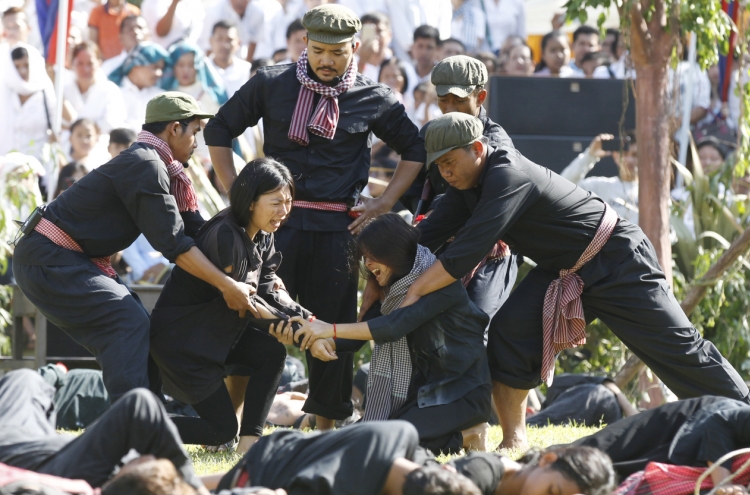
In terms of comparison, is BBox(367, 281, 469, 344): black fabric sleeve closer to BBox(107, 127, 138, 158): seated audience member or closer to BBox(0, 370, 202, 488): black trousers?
BBox(0, 370, 202, 488): black trousers

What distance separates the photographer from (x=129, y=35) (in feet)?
36.7

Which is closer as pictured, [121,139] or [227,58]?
[121,139]

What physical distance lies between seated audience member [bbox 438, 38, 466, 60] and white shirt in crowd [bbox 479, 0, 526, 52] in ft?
4.26

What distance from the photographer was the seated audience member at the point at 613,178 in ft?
29.6

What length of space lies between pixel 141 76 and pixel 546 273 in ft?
→ 20.8

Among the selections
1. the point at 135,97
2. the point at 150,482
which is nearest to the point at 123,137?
the point at 135,97

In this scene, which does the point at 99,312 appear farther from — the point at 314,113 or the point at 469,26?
the point at 469,26

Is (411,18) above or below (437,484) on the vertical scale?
above

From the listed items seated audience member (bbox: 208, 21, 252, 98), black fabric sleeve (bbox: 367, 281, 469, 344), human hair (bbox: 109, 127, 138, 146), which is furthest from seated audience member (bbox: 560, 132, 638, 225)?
black fabric sleeve (bbox: 367, 281, 469, 344)

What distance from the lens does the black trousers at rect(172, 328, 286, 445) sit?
5.39 metres

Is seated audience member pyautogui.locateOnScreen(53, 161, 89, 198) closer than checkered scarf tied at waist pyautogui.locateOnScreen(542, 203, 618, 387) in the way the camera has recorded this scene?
No

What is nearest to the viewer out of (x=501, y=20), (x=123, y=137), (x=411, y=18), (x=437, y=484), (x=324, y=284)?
(x=437, y=484)

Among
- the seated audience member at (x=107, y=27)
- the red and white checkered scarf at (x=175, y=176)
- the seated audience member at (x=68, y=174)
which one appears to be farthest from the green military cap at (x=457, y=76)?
the seated audience member at (x=107, y=27)

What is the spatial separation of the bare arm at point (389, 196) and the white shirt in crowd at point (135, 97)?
5311mm
